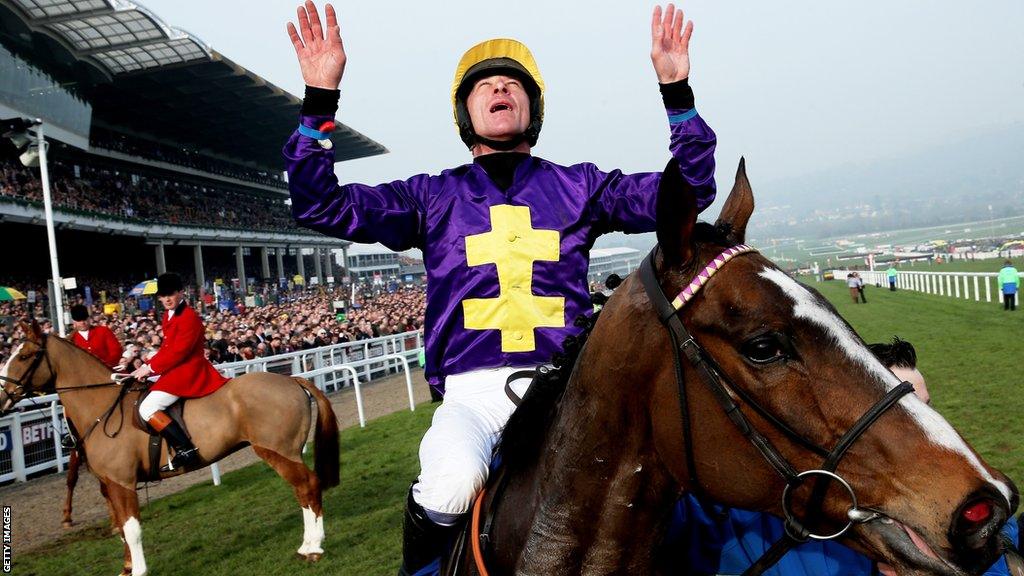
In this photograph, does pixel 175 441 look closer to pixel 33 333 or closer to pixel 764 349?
pixel 33 333

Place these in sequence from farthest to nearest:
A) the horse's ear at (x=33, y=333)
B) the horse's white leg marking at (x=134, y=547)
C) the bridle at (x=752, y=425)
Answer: the horse's ear at (x=33, y=333) < the horse's white leg marking at (x=134, y=547) < the bridle at (x=752, y=425)

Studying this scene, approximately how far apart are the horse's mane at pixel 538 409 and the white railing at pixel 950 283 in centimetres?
2245

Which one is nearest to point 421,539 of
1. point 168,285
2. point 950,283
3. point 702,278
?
point 702,278

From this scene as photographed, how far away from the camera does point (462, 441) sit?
1882mm

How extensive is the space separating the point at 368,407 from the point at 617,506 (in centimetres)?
1276

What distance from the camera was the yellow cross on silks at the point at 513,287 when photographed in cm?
212

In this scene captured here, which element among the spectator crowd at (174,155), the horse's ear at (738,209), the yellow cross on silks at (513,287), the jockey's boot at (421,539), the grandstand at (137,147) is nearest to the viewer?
the horse's ear at (738,209)

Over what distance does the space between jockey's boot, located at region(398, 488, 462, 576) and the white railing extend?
22.5 m

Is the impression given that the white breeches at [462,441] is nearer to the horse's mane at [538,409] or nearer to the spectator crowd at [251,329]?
the horse's mane at [538,409]

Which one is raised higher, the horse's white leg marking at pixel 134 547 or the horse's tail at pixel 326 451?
the horse's tail at pixel 326 451

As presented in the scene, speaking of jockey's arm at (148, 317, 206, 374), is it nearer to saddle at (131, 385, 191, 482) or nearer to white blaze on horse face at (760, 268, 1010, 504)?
saddle at (131, 385, 191, 482)

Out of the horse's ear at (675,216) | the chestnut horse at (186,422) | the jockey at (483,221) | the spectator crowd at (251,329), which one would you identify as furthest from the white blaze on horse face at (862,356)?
the spectator crowd at (251,329)

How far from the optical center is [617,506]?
159cm

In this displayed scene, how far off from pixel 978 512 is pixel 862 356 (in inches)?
12.6
